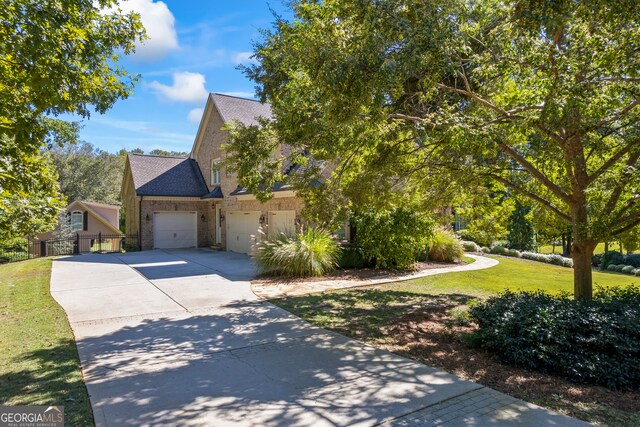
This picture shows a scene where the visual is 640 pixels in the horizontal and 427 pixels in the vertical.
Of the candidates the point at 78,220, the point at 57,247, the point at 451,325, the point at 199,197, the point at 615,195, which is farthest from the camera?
the point at 78,220

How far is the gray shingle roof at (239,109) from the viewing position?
70.2 ft

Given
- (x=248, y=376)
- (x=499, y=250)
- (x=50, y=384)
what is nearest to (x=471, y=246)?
(x=499, y=250)

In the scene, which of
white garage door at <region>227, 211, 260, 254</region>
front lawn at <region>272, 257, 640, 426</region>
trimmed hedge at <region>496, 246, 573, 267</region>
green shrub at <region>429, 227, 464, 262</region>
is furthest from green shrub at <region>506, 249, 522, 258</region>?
white garage door at <region>227, 211, 260, 254</region>

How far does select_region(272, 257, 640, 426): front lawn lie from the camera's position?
456cm

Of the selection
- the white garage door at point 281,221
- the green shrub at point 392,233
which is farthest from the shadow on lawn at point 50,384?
the white garage door at point 281,221

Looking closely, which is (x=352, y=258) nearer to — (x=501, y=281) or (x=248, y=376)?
(x=501, y=281)

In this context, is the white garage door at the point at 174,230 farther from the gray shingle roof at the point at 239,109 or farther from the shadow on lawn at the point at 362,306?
the shadow on lawn at the point at 362,306

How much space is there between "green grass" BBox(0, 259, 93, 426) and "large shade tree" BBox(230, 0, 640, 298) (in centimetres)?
471

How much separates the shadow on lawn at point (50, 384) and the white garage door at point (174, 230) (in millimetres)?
17144

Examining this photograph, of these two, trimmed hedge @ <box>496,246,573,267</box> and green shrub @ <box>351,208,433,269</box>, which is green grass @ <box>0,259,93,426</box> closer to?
green shrub @ <box>351,208,433,269</box>

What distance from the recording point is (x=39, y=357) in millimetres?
5938

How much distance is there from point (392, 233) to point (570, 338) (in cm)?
893

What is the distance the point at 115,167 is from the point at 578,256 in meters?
48.1

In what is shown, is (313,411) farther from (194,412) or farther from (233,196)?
(233,196)
